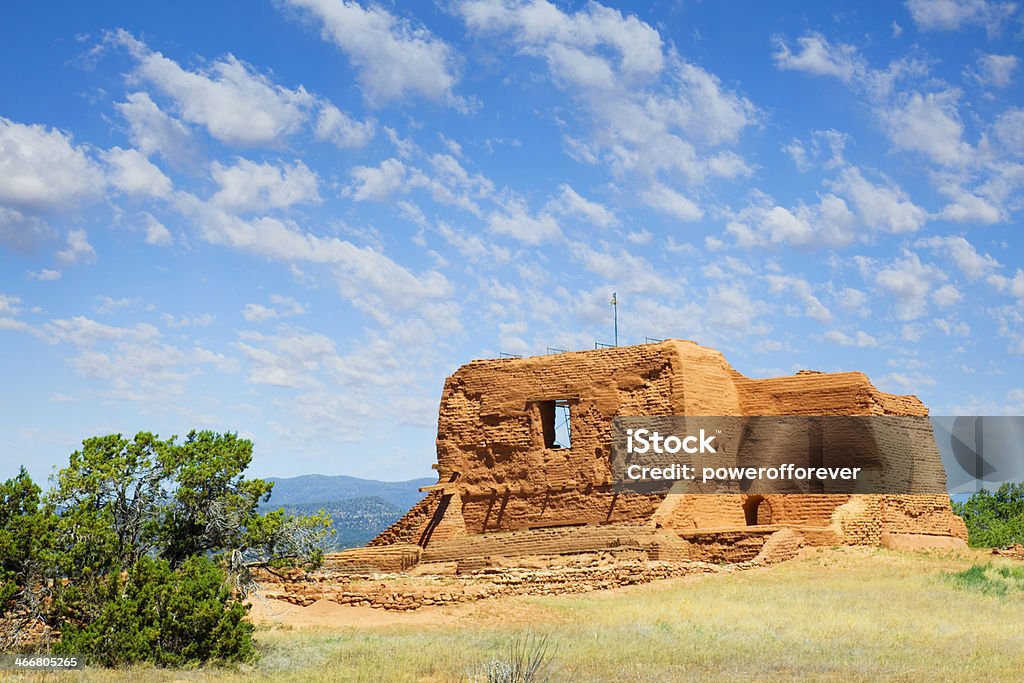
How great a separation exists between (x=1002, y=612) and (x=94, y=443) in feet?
52.5

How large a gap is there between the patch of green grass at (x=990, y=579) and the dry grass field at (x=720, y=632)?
0.06 m

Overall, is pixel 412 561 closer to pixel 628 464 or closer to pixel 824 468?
pixel 628 464

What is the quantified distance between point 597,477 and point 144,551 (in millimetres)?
14903

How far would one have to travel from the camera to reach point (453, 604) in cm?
2311

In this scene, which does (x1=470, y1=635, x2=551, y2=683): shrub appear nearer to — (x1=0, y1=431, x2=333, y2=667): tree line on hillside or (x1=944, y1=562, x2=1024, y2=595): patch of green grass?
(x1=0, y1=431, x2=333, y2=667): tree line on hillside

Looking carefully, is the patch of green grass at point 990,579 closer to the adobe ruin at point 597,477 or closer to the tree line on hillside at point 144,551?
the adobe ruin at point 597,477

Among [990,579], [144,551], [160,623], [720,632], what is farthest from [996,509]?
[160,623]

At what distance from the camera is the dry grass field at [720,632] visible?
1473cm

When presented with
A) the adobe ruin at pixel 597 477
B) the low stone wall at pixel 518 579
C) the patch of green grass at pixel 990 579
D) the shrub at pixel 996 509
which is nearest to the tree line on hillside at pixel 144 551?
the low stone wall at pixel 518 579

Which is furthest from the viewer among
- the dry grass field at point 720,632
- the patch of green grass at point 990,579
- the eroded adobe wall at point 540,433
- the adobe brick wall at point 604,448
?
the eroded adobe wall at point 540,433

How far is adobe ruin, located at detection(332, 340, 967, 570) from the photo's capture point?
29109 mm

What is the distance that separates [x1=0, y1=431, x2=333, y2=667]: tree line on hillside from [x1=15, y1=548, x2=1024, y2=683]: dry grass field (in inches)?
35.7

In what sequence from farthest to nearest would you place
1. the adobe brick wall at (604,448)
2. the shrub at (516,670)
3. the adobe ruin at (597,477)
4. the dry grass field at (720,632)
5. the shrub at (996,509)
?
the shrub at (996,509) → the adobe brick wall at (604,448) → the adobe ruin at (597,477) → the dry grass field at (720,632) → the shrub at (516,670)

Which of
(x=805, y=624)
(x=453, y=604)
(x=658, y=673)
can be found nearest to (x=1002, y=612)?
(x=805, y=624)
